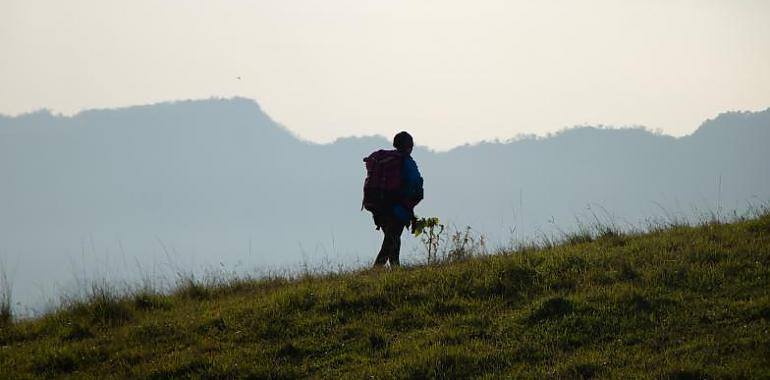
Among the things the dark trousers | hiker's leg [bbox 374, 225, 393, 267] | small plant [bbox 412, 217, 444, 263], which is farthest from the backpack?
small plant [bbox 412, 217, 444, 263]

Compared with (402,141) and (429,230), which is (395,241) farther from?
(402,141)

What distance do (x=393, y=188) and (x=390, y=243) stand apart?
86 cm

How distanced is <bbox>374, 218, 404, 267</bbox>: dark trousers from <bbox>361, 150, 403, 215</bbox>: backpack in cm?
26

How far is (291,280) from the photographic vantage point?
1359cm

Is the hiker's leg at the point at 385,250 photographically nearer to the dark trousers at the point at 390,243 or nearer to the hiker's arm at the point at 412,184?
the dark trousers at the point at 390,243

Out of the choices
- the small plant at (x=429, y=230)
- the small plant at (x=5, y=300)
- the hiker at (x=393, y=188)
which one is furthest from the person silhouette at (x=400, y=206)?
the small plant at (x=5, y=300)

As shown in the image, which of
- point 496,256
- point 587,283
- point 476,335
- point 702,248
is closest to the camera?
point 476,335

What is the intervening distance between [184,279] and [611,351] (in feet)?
22.4

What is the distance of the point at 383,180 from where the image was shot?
547 inches

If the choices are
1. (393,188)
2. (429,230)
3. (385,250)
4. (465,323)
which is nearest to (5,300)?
(385,250)

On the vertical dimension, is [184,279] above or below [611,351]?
above

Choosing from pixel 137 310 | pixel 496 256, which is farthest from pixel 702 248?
pixel 137 310

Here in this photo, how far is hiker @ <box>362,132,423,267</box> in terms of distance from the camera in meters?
13.9

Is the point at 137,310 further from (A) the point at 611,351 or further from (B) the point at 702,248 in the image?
(B) the point at 702,248
